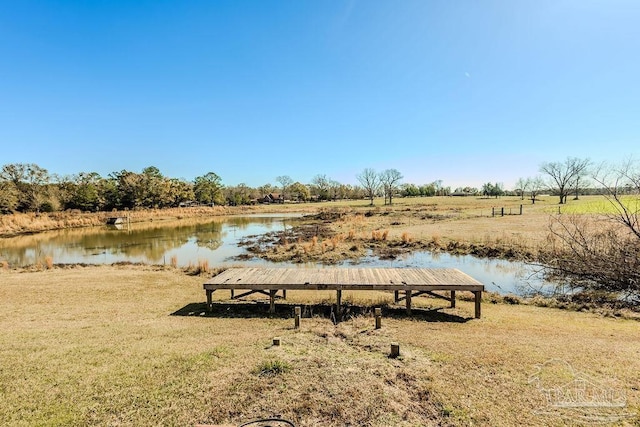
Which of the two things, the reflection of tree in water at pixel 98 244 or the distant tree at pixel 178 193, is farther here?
the distant tree at pixel 178 193

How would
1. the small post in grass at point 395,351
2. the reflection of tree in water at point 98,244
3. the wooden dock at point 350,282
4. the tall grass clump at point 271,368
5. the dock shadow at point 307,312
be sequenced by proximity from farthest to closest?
1. the reflection of tree in water at point 98,244
2. the wooden dock at point 350,282
3. the dock shadow at point 307,312
4. the small post in grass at point 395,351
5. the tall grass clump at point 271,368

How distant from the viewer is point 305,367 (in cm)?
520

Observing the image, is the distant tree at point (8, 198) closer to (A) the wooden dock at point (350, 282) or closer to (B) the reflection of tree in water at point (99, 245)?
(B) the reflection of tree in water at point (99, 245)

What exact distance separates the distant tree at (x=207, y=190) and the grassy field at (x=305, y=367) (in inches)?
2753

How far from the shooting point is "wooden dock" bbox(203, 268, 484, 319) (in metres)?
9.34

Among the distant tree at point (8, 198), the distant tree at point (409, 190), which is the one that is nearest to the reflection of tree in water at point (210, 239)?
the distant tree at point (8, 198)

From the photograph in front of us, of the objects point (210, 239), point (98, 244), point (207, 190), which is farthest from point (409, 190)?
point (98, 244)

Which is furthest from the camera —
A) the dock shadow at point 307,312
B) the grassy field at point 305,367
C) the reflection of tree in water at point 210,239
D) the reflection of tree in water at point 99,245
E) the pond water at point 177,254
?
the reflection of tree in water at point 210,239

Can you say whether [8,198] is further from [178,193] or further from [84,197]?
[178,193]

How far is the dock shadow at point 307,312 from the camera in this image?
9.14 m

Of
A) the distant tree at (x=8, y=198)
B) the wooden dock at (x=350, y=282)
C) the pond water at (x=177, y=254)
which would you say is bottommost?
the pond water at (x=177, y=254)

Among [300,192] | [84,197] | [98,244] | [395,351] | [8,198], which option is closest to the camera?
[395,351]

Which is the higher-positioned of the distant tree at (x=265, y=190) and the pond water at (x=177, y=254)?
the distant tree at (x=265, y=190)

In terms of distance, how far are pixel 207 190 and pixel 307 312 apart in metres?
72.7
